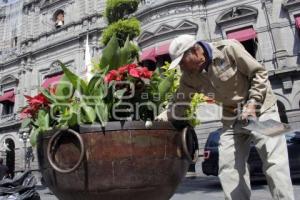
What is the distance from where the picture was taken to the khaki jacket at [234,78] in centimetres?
221

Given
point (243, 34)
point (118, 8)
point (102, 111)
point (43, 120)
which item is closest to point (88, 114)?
point (102, 111)

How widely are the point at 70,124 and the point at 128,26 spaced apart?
852 cm

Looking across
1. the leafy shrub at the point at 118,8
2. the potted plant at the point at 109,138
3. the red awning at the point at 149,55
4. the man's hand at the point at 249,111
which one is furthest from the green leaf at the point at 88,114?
the red awning at the point at 149,55

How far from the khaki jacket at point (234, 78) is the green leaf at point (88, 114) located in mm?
782

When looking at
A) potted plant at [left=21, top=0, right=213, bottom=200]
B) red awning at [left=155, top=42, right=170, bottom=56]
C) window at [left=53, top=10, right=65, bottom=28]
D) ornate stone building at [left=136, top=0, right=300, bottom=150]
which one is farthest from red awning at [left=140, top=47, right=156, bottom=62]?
potted plant at [left=21, top=0, right=213, bottom=200]

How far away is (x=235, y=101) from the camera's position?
7.81 feet

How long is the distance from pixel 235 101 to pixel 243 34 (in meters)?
12.3

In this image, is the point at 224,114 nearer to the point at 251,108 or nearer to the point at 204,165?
the point at 251,108

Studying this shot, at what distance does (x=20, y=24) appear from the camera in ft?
74.7

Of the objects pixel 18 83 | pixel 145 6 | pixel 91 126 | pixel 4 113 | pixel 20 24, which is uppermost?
pixel 20 24

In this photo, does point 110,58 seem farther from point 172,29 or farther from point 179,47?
point 172,29

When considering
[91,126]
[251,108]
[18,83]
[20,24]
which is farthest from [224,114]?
[20,24]

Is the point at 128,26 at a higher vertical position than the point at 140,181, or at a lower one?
higher

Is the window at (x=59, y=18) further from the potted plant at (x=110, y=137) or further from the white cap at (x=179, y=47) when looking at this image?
the white cap at (x=179, y=47)
